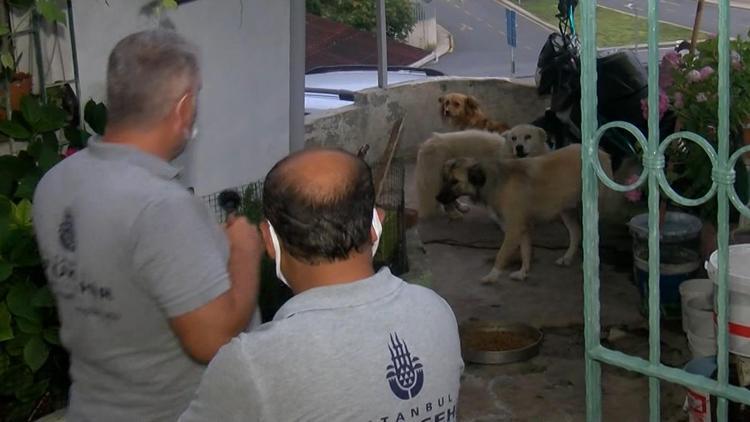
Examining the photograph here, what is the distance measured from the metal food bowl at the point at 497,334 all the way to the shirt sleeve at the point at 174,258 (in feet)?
11.2

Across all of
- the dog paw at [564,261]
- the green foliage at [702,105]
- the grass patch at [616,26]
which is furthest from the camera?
the grass patch at [616,26]

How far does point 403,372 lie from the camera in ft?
5.63

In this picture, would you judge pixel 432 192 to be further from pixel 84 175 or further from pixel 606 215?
pixel 84 175

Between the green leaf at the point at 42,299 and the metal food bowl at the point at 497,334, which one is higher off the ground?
the green leaf at the point at 42,299

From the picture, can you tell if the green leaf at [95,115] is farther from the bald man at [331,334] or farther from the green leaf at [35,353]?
the bald man at [331,334]

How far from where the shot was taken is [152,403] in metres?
2.28

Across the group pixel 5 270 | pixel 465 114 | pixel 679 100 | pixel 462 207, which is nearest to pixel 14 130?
pixel 5 270

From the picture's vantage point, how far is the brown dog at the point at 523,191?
6.84 m

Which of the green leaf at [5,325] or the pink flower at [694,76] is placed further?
the pink flower at [694,76]

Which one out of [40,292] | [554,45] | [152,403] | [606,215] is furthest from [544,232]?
[152,403]

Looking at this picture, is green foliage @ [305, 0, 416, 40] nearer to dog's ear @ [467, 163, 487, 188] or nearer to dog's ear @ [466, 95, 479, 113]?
dog's ear @ [466, 95, 479, 113]

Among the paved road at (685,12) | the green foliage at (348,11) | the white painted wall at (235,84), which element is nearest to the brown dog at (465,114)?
the white painted wall at (235,84)

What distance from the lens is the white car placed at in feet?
32.8

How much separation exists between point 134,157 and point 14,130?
7.31ft
